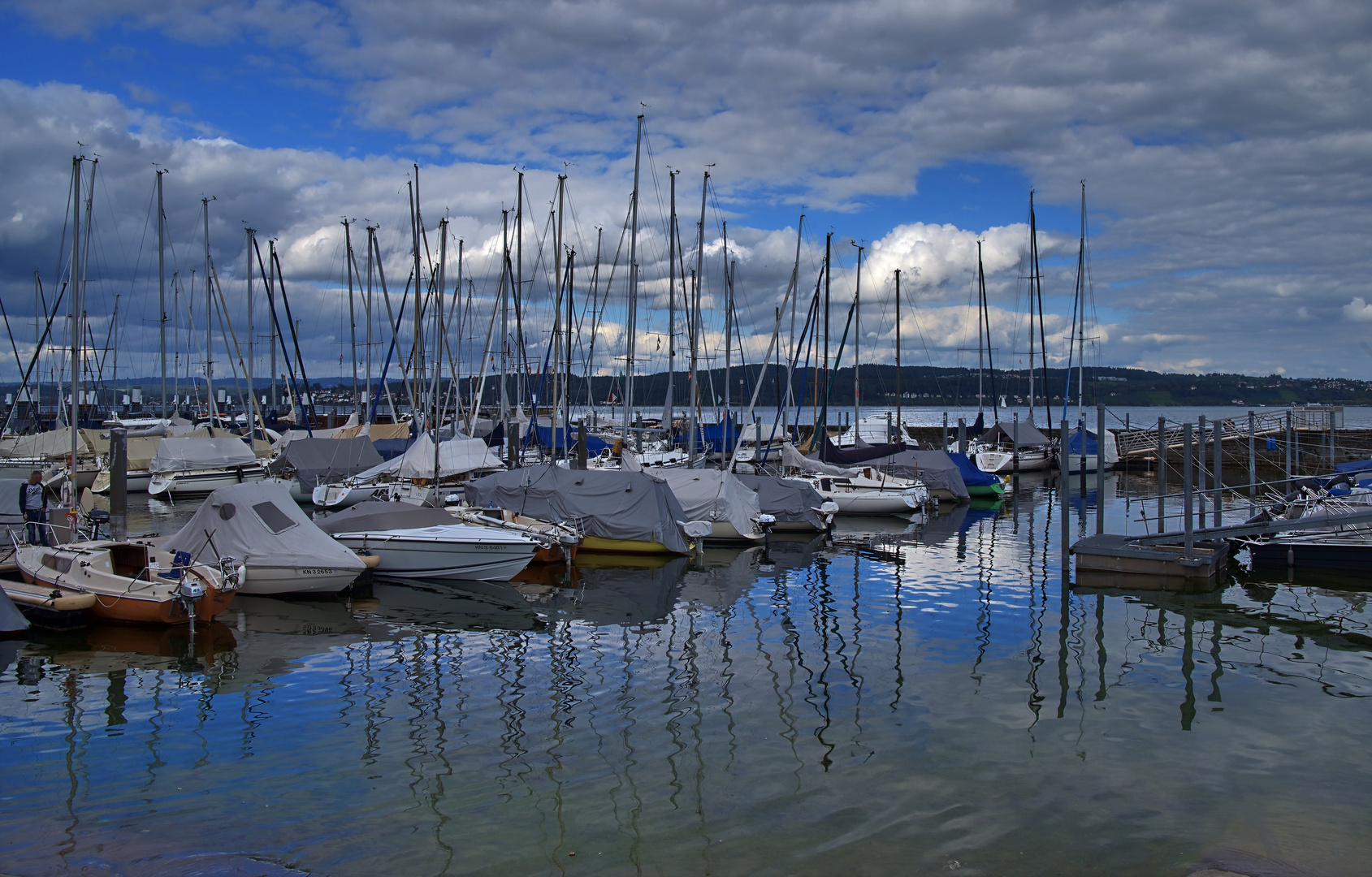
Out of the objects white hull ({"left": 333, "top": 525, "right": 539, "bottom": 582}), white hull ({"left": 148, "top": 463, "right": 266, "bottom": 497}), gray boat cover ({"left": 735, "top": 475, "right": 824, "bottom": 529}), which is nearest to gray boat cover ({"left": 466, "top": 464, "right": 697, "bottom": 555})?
white hull ({"left": 333, "top": 525, "right": 539, "bottom": 582})

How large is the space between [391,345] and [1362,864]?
52793 millimetres

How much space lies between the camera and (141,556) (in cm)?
1983

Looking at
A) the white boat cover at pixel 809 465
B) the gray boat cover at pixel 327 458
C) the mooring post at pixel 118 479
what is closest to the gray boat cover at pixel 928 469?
the white boat cover at pixel 809 465

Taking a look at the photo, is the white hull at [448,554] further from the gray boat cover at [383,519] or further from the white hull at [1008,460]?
the white hull at [1008,460]

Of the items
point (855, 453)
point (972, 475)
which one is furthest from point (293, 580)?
point (972, 475)

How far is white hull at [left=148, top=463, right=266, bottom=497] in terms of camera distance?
141 feet

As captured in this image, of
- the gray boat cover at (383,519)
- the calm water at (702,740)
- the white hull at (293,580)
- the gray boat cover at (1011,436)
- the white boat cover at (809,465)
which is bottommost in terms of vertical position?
the calm water at (702,740)

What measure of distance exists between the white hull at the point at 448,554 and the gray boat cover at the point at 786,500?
11246 mm

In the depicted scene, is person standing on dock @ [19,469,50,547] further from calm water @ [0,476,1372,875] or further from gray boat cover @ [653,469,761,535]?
gray boat cover @ [653,469,761,535]

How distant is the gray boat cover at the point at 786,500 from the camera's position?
111 feet

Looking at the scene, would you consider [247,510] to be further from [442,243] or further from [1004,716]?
[1004,716]

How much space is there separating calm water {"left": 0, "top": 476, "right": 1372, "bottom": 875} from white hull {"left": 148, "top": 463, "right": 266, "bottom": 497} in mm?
25438

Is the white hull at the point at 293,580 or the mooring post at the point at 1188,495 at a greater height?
the mooring post at the point at 1188,495

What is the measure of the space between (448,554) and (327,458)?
2209 centimetres
